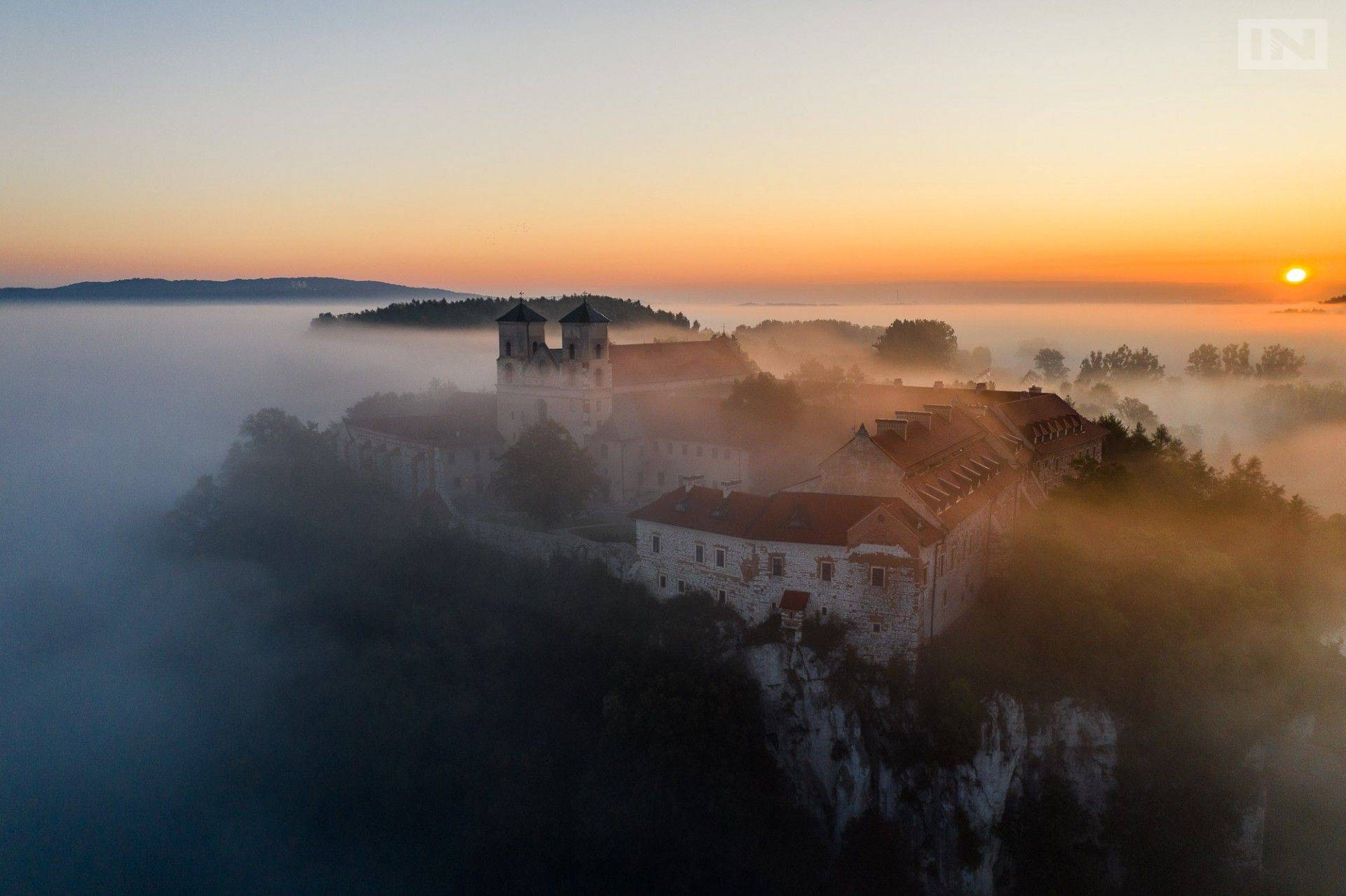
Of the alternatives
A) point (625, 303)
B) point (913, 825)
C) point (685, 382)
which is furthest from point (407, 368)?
point (913, 825)

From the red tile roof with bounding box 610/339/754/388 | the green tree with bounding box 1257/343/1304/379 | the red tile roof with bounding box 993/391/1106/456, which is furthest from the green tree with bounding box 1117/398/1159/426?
the red tile roof with bounding box 610/339/754/388

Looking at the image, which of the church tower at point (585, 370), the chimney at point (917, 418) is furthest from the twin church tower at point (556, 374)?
the chimney at point (917, 418)

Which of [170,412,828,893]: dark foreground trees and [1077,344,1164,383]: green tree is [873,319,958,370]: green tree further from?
[170,412,828,893]: dark foreground trees

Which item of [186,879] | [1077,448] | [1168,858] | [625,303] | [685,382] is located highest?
[625,303]

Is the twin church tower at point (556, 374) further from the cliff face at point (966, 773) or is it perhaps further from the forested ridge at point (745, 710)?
the cliff face at point (966, 773)

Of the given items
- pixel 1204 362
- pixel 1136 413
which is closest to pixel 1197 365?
pixel 1204 362

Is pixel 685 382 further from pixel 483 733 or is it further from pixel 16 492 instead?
pixel 16 492

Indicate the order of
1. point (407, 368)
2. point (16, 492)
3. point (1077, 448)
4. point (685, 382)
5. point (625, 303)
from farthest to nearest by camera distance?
A: point (625, 303) < point (407, 368) < point (16, 492) < point (685, 382) < point (1077, 448)
